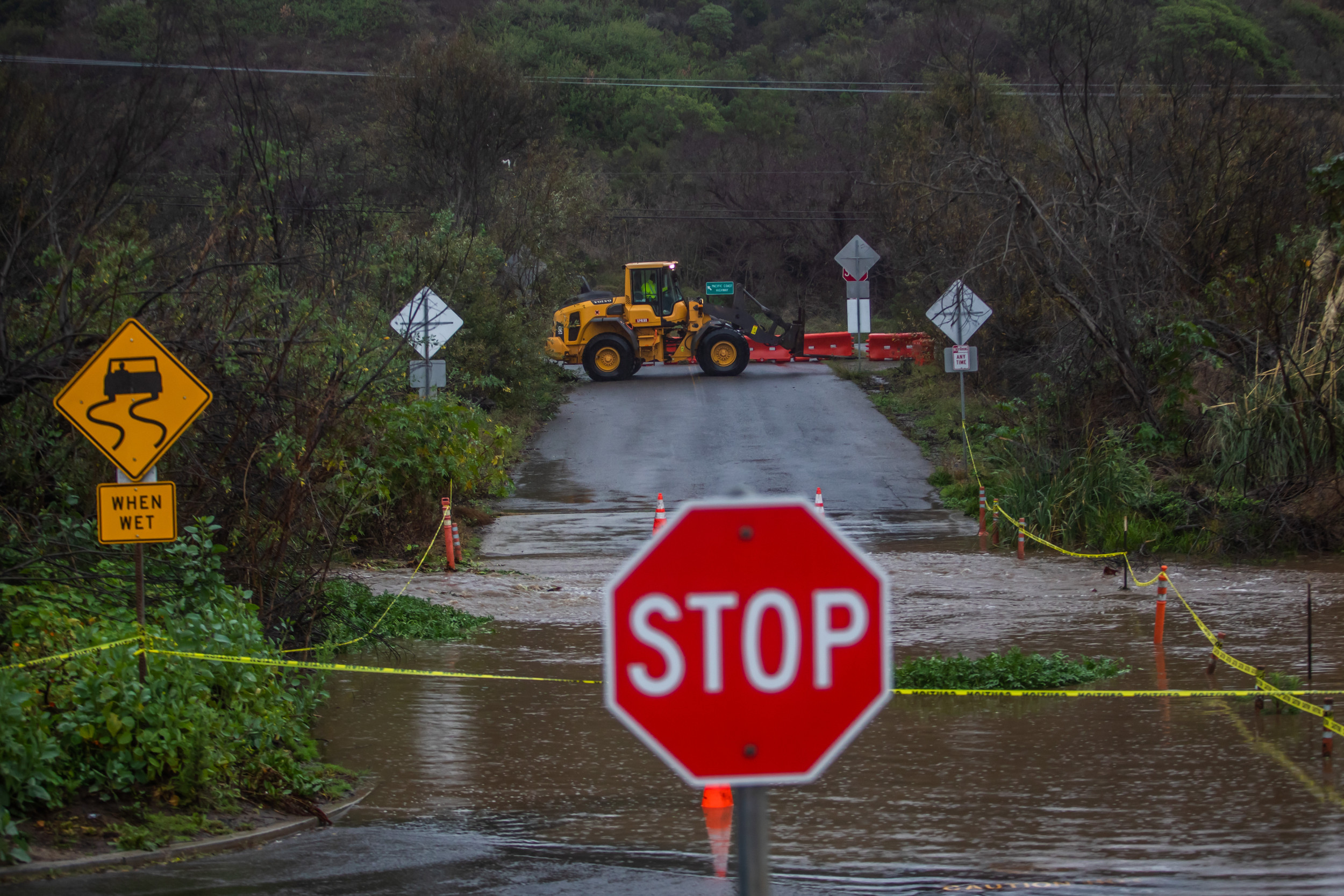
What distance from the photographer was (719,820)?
22.2 ft

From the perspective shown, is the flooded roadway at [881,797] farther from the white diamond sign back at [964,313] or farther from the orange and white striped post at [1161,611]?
the white diamond sign back at [964,313]

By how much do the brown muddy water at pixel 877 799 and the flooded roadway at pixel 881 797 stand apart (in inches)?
0.7

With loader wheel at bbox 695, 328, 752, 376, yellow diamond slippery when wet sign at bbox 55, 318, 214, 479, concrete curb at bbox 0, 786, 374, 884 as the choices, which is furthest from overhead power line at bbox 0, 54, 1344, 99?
loader wheel at bbox 695, 328, 752, 376

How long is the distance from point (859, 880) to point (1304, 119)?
94.8 ft

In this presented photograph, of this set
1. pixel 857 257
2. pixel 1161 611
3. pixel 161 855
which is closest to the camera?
pixel 161 855

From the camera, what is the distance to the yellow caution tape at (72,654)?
21.3 ft

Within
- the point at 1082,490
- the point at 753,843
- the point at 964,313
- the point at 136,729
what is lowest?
the point at 136,729

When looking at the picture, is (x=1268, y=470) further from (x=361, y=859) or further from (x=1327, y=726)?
(x=361, y=859)

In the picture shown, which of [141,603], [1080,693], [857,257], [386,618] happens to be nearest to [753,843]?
[141,603]

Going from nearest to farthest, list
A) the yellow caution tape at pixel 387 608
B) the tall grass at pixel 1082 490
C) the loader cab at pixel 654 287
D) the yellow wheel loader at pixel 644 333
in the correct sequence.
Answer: the yellow caution tape at pixel 387 608 → the tall grass at pixel 1082 490 → the loader cab at pixel 654 287 → the yellow wheel loader at pixel 644 333

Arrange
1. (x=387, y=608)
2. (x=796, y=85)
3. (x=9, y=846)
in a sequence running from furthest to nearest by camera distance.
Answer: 1. (x=796, y=85)
2. (x=387, y=608)
3. (x=9, y=846)

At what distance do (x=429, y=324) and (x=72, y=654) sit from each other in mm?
11232

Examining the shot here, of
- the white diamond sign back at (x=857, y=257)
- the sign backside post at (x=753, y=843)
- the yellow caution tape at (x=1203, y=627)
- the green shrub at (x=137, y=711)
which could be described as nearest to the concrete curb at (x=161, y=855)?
the green shrub at (x=137, y=711)

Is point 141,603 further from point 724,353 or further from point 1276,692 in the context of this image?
point 724,353
